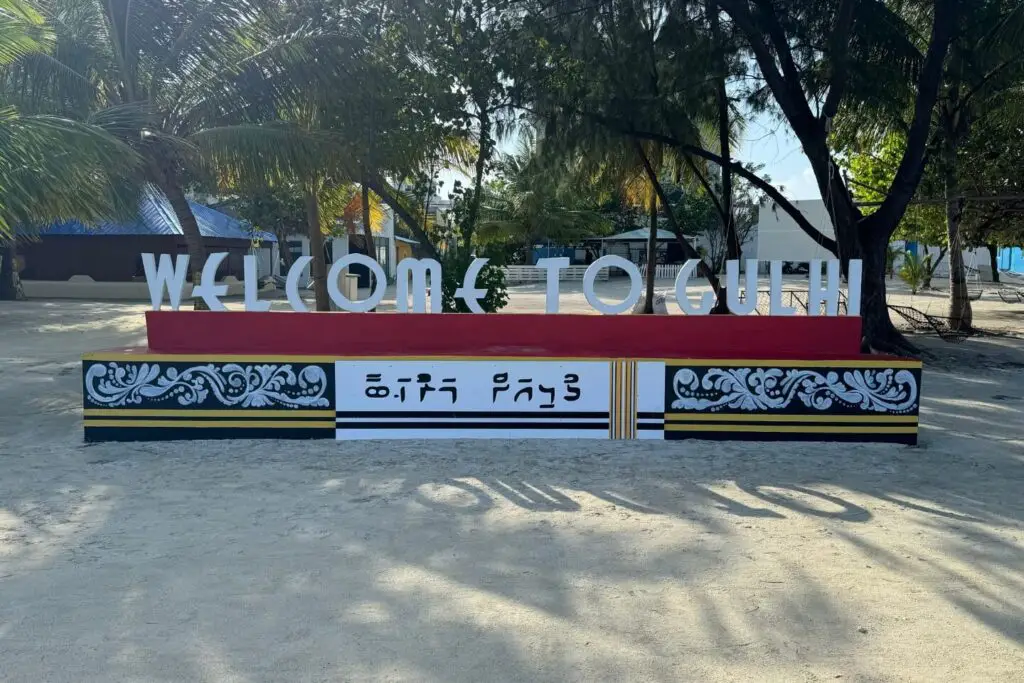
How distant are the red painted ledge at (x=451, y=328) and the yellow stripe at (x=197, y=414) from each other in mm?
673

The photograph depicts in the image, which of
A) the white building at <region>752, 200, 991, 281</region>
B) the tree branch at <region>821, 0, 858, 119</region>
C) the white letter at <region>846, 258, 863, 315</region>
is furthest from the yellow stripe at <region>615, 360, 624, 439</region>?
the white building at <region>752, 200, 991, 281</region>

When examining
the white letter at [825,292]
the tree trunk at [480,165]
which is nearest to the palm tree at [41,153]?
the tree trunk at [480,165]

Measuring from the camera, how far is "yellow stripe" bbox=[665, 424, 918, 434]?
26.3 feet

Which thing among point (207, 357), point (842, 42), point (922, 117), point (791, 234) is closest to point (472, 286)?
point (207, 357)

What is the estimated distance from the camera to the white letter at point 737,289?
8383 mm

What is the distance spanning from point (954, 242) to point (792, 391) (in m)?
11.8

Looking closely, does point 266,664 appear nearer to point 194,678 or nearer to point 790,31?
point 194,678

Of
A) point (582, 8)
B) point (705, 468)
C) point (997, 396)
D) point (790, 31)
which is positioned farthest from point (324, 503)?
point (790, 31)

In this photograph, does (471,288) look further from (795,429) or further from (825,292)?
(825,292)

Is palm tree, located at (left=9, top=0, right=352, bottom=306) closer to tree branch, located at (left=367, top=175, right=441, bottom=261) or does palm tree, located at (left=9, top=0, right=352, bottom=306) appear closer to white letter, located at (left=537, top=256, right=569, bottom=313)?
tree branch, located at (left=367, top=175, right=441, bottom=261)

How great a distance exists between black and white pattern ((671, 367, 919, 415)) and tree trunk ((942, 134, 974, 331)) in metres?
9.81

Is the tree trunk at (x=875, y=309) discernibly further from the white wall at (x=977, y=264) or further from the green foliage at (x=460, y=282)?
the white wall at (x=977, y=264)

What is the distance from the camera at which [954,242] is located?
17531 mm

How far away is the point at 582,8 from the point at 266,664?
11719 millimetres
